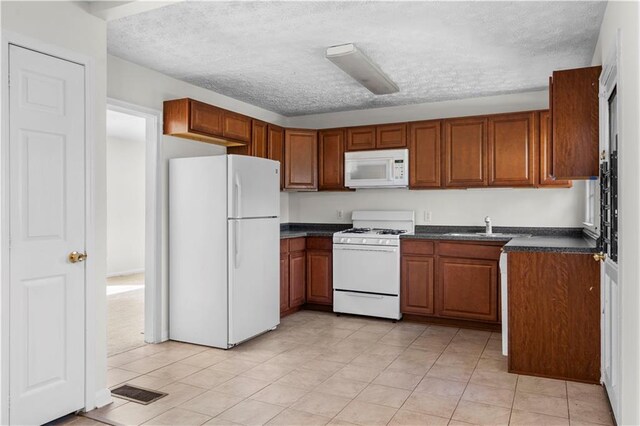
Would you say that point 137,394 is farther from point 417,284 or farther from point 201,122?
point 417,284

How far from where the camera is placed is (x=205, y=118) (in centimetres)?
407

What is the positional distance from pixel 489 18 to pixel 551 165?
1061mm

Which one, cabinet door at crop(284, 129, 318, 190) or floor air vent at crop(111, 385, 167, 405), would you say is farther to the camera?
cabinet door at crop(284, 129, 318, 190)

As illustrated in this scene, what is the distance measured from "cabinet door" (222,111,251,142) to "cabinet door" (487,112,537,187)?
248cm

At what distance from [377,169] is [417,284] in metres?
1.35

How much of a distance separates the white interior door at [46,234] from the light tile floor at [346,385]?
1.19 ft

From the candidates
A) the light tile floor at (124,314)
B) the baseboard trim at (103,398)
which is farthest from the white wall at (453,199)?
the baseboard trim at (103,398)

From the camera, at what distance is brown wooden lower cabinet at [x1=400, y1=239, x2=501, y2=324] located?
4.36 metres

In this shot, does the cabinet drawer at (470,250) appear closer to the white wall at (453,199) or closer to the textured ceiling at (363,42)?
the white wall at (453,199)

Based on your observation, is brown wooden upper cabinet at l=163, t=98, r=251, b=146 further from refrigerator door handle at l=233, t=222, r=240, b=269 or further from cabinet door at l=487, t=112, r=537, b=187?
cabinet door at l=487, t=112, r=537, b=187

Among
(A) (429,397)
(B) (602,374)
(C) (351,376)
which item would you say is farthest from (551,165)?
(C) (351,376)

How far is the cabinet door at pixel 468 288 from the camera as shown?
4346mm

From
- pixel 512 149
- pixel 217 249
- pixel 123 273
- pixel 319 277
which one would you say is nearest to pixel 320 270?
pixel 319 277

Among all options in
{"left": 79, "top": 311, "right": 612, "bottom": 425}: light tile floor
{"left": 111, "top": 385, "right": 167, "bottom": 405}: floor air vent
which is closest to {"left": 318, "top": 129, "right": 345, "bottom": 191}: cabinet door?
{"left": 79, "top": 311, "right": 612, "bottom": 425}: light tile floor
